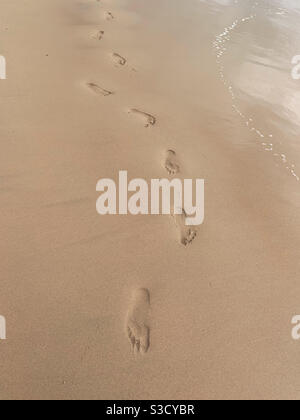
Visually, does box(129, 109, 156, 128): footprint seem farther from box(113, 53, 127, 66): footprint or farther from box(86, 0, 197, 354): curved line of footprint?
box(113, 53, 127, 66): footprint

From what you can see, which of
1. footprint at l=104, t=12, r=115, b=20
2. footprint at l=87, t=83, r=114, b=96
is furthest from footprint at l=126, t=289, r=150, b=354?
footprint at l=104, t=12, r=115, b=20

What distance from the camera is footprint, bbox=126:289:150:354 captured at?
66.9 inches

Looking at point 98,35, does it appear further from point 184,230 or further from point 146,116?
point 184,230

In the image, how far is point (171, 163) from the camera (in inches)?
108

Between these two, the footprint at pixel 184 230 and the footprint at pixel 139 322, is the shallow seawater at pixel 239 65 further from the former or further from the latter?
the footprint at pixel 139 322

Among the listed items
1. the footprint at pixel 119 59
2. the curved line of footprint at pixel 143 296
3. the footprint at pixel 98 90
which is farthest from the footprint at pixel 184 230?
the footprint at pixel 119 59

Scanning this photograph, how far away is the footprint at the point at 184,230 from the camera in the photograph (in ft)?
7.25

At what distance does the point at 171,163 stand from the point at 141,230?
31.8 inches

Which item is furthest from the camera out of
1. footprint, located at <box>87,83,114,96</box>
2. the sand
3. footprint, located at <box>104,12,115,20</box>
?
footprint, located at <box>104,12,115,20</box>

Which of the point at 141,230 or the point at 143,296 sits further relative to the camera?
the point at 141,230

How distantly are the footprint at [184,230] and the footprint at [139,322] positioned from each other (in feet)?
1.63

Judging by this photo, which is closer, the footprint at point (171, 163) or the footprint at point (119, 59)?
the footprint at point (171, 163)

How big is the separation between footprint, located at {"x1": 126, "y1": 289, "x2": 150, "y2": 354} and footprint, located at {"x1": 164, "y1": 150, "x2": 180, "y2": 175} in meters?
1.14

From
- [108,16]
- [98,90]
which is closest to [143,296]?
[98,90]
